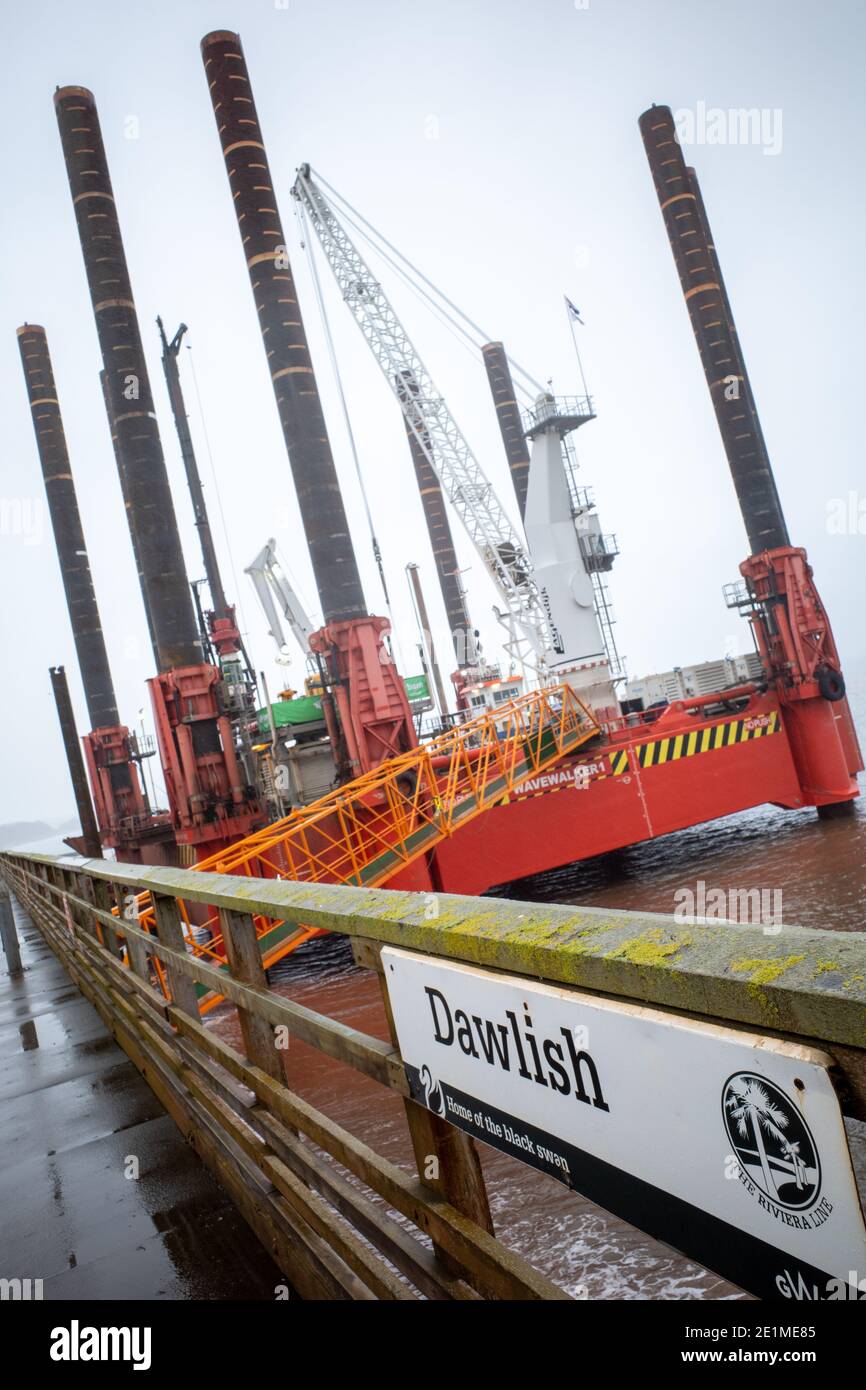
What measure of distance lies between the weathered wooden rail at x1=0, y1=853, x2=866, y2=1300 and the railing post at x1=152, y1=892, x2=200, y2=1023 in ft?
0.03

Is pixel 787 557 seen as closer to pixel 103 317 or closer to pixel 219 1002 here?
pixel 219 1002

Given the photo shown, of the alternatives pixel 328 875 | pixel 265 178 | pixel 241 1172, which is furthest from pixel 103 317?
pixel 241 1172

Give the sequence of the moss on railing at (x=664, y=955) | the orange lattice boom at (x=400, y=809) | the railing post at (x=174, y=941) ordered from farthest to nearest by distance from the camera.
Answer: the orange lattice boom at (x=400, y=809) < the railing post at (x=174, y=941) < the moss on railing at (x=664, y=955)

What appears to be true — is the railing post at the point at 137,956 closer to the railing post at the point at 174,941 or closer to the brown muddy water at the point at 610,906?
the railing post at the point at 174,941

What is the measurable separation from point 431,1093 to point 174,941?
114 inches

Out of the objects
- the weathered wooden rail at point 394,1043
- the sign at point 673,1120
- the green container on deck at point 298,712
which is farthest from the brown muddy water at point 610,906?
the green container on deck at point 298,712

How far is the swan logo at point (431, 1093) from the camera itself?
202 cm

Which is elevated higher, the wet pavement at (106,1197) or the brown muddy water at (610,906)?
the wet pavement at (106,1197)

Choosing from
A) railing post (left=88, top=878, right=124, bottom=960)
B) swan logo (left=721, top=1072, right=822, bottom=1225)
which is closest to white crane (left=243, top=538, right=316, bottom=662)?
railing post (left=88, top=878, right=124, bottom=960)

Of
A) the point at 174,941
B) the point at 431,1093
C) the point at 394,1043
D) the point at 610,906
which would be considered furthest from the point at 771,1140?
the point at 610,906

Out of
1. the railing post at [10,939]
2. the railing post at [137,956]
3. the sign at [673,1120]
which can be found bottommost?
the railing post at [10,939]

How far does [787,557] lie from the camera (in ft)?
64.3

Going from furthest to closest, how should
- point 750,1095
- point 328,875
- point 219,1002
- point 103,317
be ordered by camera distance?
1. point 103,317
2. point 328,875
3. point 219,1002
4. point 750,1095

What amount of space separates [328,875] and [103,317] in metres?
Answer: 17.1
